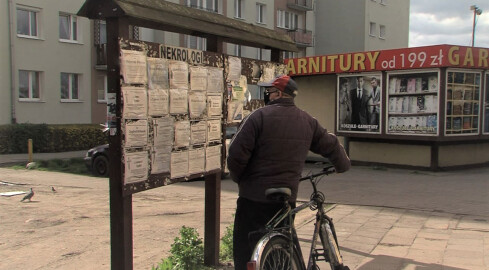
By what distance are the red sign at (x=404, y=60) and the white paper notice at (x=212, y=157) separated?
29.0 feet

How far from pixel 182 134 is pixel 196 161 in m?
0.37

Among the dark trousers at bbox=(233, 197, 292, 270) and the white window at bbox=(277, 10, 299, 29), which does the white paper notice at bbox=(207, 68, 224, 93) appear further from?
the white window at bbox=(277, 10, 299, 29)

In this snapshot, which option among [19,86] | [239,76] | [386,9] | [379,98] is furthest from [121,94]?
[386,9]

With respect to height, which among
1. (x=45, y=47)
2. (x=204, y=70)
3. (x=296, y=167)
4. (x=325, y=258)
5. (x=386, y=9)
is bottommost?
(x=325, y=258)

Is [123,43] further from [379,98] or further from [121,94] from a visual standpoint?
[379,98]

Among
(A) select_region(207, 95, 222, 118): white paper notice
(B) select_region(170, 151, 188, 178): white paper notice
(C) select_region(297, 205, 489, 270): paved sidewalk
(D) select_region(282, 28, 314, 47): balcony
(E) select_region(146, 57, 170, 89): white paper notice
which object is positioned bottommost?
(C) select_region(297, 205, 489, 270): paved sidewalk

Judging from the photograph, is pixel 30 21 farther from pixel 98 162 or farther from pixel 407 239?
pixel 407 239

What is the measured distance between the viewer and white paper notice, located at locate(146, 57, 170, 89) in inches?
140

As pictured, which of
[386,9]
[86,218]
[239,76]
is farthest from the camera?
[386,9]

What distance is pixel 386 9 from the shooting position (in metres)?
43.2

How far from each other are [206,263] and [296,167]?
1.79 meters

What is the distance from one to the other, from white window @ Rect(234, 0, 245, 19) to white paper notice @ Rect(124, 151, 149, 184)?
31964 millimetres

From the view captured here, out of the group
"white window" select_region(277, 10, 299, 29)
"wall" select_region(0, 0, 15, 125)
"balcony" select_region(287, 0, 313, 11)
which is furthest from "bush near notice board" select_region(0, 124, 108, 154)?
"balcony" select_region(287, 0, 313, 11)

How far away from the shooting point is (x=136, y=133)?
341 cm
